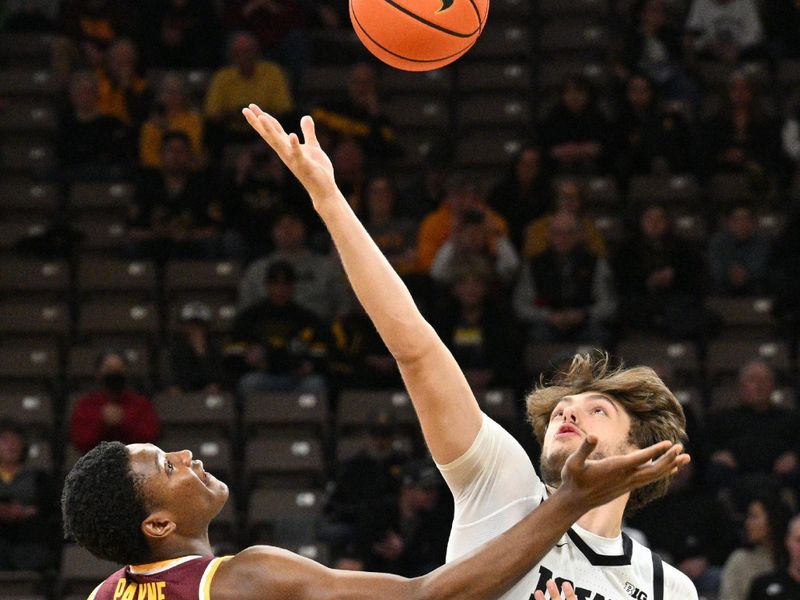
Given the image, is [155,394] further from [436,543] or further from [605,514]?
[605,514]

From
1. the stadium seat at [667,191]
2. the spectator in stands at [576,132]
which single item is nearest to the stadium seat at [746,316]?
the stadium seat at [667,191]

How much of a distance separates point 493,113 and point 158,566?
9061 millimetres

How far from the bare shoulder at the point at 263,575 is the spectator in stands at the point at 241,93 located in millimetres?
8754

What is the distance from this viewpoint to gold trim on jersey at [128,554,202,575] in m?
3.37

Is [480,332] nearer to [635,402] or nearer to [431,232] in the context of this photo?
[431,232]

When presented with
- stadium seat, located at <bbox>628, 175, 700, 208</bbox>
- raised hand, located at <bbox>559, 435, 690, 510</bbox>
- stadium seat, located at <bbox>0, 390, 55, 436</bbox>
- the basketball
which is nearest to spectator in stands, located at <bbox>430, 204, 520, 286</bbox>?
stadium seat, located at <bbox>628, 175, 700, 208</bbox>

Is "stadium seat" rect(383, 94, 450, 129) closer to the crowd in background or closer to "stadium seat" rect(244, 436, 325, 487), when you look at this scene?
the crowd in background

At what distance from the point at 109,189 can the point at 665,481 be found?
8337 mm

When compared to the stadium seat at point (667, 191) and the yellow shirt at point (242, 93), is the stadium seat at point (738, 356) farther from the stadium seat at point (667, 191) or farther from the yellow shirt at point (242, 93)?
the yellow shirt at point (242, 93)

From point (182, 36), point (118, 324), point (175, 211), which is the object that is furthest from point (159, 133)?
point (118, 324)

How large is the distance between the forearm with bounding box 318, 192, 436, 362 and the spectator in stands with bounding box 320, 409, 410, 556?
5.35 meters

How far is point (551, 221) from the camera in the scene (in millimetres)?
10469

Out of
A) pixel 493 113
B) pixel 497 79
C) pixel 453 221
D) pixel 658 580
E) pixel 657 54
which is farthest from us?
pixel 497 79

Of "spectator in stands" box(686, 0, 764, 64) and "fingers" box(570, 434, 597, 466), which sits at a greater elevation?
"spectator in stands" box(686, 0, 764, 64)
